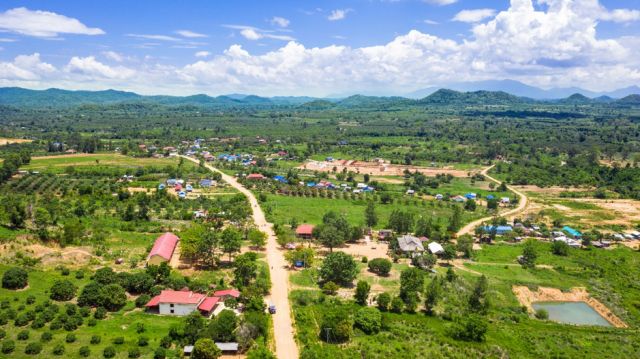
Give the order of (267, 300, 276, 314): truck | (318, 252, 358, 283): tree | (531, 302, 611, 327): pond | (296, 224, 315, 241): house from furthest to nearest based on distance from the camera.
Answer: (296, 224, 315, 241): house, (318, 252, 358, 283): tree, (531, 302, 611, 327): pond, (267, 300, 276, 314): truck

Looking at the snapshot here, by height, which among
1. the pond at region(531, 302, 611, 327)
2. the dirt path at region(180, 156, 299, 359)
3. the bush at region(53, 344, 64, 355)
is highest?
the bush at region(53, 344, 64, 355)

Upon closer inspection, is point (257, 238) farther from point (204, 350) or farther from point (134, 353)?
point (134, 353)

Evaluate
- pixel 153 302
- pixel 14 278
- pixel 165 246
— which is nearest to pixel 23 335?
pixel 14 278

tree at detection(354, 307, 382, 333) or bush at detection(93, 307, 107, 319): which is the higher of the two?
bush at detection(93, 307, 107, 319)

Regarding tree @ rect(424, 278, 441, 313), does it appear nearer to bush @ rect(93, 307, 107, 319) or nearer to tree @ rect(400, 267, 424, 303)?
tree @ rect(400, 267, 424, 303)

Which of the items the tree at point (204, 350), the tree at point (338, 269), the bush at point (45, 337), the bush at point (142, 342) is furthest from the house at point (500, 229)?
the bush at point (45, 337)

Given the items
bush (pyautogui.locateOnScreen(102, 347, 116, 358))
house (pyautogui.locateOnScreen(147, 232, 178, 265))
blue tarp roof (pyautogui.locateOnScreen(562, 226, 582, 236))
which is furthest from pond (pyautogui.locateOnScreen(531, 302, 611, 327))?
house (pyautogui.locateOnScreen(147, 232, 178, 265))
